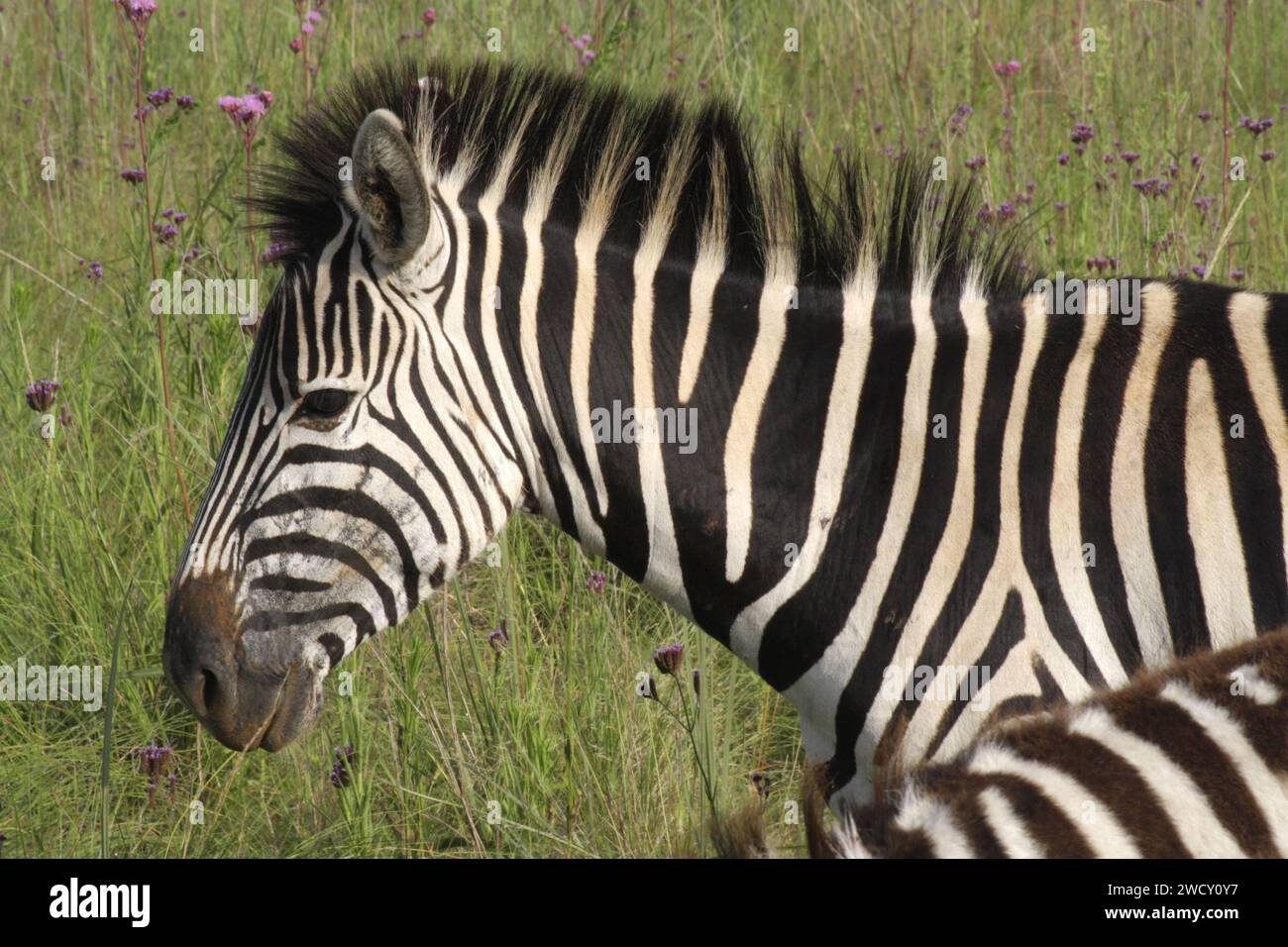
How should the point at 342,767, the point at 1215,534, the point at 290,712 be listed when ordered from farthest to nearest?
the point at 342,767, the point at 290,712, the point at 1215,534

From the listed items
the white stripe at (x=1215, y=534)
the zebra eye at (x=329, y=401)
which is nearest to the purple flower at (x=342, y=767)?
the zebra eye at (x=329, y=401)

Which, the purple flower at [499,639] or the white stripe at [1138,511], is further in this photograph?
the purple flower at [499,639]

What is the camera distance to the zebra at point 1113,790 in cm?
158

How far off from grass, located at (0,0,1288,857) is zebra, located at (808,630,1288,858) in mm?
1459

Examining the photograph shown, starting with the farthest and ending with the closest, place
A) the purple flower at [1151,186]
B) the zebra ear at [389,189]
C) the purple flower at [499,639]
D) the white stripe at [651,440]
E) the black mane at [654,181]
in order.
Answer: the purple flower at [1151,186] → the purple flower at [499,639] → the black mane at [654,181] → the white stripe at [651,440] → the zebra ear at [389,189]

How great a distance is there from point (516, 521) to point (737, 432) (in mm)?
1981

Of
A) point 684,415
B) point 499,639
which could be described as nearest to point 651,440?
point 684,415

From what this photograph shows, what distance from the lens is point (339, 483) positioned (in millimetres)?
2822

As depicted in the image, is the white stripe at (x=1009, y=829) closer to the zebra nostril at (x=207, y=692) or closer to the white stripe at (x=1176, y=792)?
the white stripe at (x=1176, y=792)

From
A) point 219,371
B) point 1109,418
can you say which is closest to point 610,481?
point 1109,418

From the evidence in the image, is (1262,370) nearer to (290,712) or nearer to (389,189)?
(389,189)

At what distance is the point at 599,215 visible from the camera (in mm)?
3057

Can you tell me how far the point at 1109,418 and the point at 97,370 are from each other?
13.8 feet

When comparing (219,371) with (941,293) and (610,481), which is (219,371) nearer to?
(610,481)
